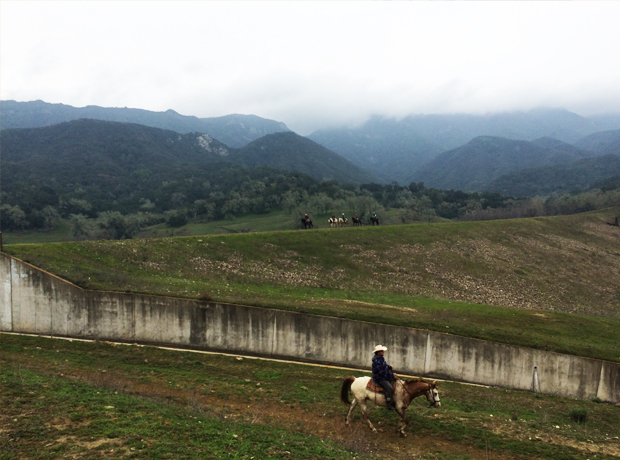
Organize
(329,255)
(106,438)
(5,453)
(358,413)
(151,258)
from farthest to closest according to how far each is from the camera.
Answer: (329,255) → (151,258) → (358,413) → (106,438) → (5,453)

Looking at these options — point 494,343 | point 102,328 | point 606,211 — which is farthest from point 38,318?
point 606,211

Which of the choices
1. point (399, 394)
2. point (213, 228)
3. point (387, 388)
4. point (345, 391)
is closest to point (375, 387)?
point (387, 388)

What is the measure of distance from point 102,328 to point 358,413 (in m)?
14.7

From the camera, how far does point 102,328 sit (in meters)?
21.2

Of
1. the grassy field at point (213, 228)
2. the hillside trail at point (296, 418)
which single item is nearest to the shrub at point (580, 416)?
the hillside trail at point (296, 418)

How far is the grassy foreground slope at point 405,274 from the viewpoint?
23.6m

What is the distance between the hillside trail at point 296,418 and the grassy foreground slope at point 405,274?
26.2 feet

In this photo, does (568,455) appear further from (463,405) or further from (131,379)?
(131,379)

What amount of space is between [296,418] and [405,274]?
1059 inches

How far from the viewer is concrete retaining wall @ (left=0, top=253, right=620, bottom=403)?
20.0 metres

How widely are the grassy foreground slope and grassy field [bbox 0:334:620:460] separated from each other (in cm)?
545

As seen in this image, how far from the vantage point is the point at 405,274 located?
38.1 meters

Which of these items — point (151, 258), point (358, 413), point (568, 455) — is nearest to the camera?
point (568, 455)

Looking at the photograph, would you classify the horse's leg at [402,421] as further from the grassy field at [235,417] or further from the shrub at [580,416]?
the shrub at [580,416]
